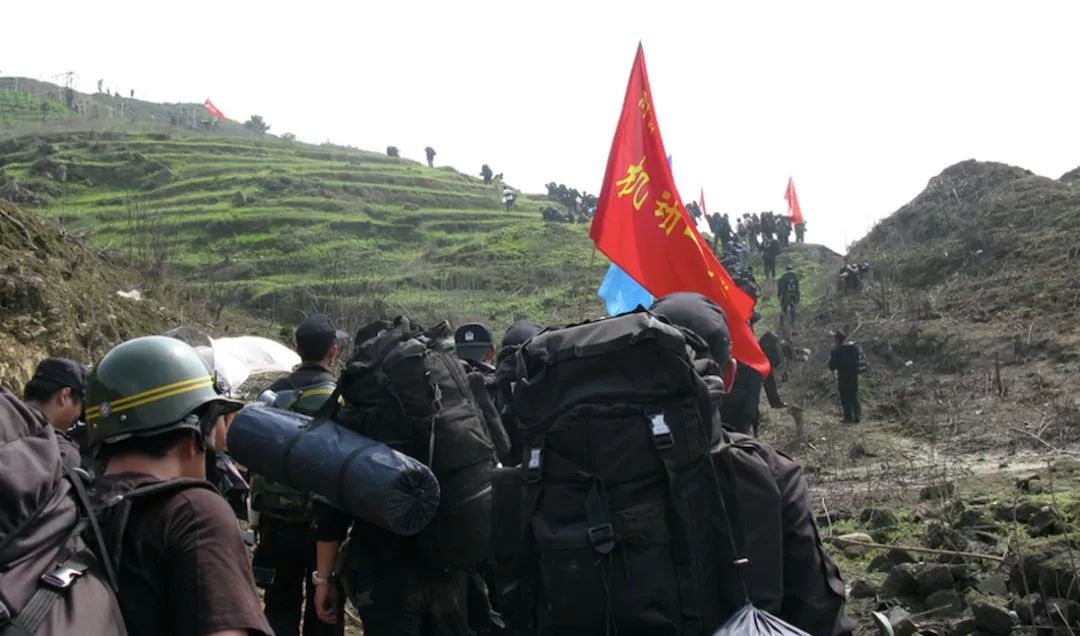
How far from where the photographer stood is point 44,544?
1.61 m

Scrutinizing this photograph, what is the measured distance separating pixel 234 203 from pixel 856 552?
120ft

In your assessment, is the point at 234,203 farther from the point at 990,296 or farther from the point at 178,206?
the point at 990,296

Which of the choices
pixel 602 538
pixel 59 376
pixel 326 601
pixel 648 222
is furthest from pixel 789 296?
pixel 602 538

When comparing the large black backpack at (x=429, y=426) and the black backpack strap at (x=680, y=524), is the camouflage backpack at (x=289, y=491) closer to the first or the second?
the large black backpack at (x=429, y=426)

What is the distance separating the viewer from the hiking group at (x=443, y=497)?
175 centimetres

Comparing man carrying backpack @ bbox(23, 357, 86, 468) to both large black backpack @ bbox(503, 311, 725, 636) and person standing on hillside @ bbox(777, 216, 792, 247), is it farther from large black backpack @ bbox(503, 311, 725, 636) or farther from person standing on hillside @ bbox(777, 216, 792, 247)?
person standing on hillside @ bbox(777, 216, 792, 247)

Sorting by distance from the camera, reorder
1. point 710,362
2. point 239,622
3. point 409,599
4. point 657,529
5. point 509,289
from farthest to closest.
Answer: point 509,289 → point 409,599 → point 710,362 → point 657,529 → point 239,622

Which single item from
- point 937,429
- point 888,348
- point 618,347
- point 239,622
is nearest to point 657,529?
point 618,347

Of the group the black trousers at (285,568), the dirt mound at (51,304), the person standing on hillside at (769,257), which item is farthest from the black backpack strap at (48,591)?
the person standing on hillside at (769,257)

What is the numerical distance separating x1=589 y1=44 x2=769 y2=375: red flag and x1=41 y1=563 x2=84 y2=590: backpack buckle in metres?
4.61

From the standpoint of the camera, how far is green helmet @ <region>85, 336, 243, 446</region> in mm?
2039

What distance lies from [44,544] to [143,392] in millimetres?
496

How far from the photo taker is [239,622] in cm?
181

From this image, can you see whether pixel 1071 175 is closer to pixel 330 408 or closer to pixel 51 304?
pixel 51 304
